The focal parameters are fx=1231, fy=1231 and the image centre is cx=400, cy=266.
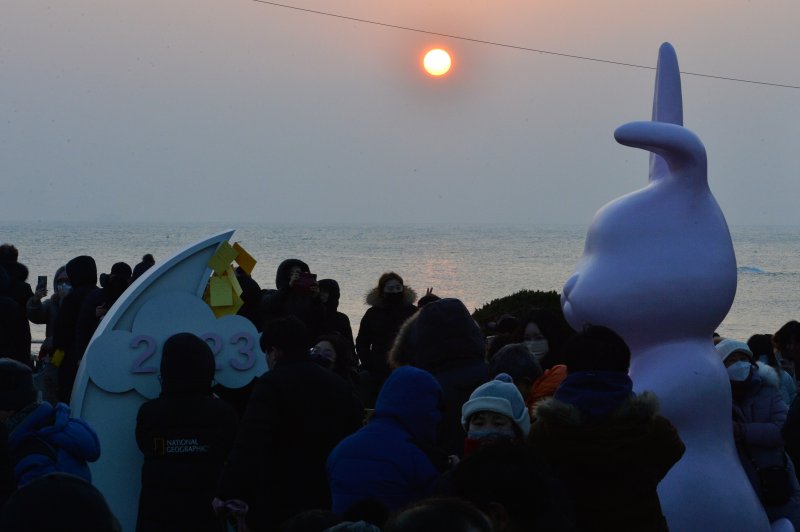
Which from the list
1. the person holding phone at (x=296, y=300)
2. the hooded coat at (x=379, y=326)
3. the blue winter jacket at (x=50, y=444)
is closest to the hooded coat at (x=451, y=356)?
the blue winter jacket at (x=50, y=444)

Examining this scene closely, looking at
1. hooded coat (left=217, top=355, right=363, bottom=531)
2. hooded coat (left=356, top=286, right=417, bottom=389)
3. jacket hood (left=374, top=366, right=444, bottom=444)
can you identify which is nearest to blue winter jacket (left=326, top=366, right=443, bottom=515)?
jacket hood (left=374, top=366, right=444, bottom=444)

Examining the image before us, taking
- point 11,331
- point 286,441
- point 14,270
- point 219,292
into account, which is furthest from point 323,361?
point 14,270

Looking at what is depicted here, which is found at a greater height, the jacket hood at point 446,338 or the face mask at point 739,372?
the jacket hood at point 446,338

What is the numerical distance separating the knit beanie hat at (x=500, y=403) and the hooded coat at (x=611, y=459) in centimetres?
29

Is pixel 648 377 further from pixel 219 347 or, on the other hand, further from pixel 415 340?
pixel 219 347

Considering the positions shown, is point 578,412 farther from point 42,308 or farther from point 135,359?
point 42,308

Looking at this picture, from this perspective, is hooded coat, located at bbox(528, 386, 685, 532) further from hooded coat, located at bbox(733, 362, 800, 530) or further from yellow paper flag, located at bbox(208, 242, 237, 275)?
yellow paper flag, located at bbox(208, 242, 237, 275)

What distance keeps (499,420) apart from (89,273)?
202 inches

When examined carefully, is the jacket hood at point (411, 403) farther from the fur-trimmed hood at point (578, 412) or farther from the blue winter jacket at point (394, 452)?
the fur-trimmed hood at point (578, 412)

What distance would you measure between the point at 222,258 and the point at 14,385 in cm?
196

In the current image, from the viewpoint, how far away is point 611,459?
14.4ft

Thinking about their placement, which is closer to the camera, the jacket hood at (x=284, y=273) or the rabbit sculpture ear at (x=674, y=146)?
the rabbit sculpture ear at (x=674, y=146)

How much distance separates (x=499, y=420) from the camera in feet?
15.8

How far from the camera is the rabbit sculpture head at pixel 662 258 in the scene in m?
5.85
